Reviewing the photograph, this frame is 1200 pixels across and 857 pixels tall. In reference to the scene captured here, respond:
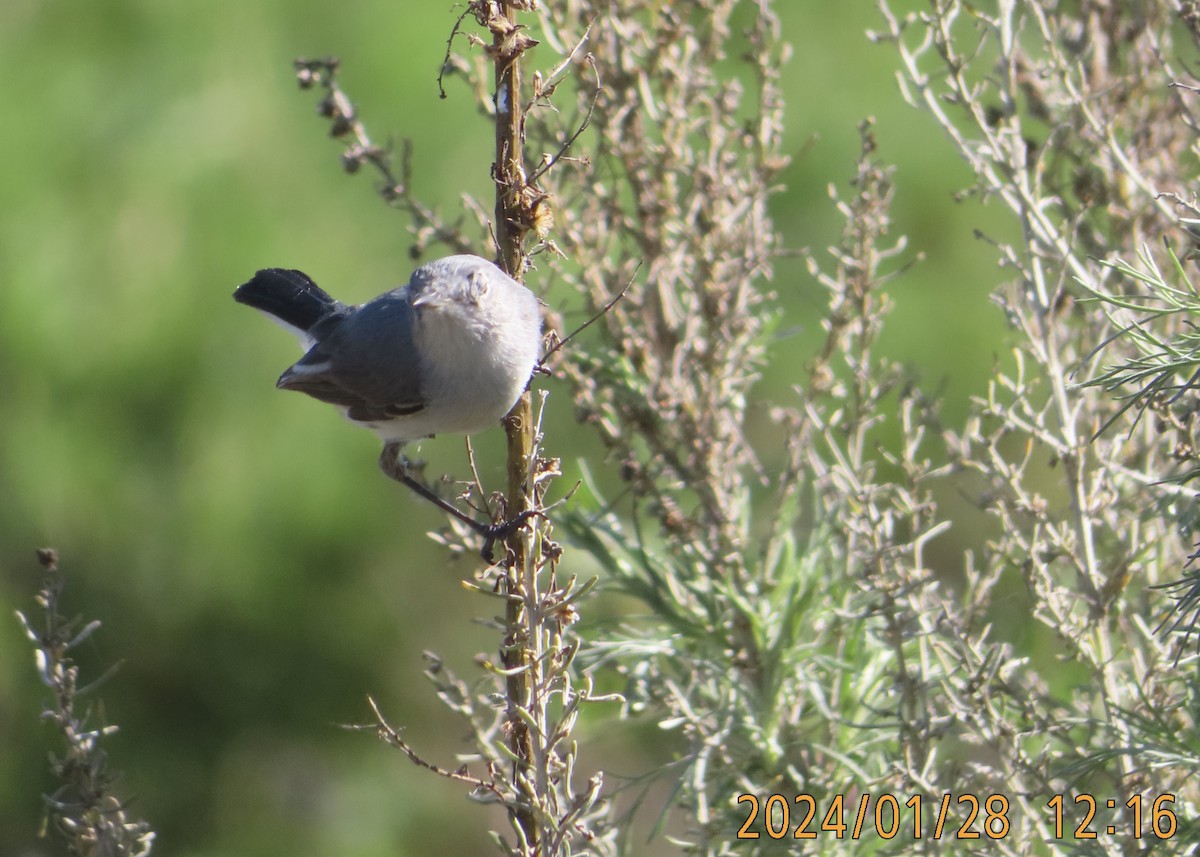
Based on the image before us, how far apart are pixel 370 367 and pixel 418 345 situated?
16cm

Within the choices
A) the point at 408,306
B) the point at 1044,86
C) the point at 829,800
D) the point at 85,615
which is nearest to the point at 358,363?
the point at 408,306

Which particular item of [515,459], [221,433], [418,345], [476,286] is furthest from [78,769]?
[221,433]

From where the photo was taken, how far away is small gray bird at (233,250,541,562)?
7.29 ft

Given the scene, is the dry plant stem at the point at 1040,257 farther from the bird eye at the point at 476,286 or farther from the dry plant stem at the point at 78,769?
the dry plant stem at the point at 78,769

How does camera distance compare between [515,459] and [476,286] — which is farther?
[476,286]

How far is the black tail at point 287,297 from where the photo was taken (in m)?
2.88

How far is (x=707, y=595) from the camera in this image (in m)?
2.04

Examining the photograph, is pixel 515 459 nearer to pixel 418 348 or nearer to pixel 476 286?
pixel 476 286

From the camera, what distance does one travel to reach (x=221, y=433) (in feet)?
10.7

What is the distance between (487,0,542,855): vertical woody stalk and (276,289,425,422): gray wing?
94 cm

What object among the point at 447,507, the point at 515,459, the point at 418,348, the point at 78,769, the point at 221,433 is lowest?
the point at 78,769

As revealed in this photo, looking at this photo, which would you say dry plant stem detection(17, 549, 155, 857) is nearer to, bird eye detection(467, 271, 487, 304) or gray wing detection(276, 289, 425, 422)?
bird eye detection(467, 271, 487, 304)

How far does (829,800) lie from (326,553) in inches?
71.3

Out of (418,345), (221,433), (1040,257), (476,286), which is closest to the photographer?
(1040,257)
